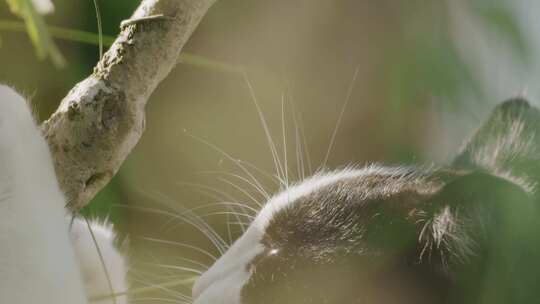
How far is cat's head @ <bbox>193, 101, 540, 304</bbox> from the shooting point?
774mm

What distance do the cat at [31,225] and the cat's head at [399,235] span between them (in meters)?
0.28

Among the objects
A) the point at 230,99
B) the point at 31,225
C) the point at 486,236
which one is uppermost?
the point at 230,99

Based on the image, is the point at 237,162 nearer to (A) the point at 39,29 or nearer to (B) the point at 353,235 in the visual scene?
(B) the point at 353,235

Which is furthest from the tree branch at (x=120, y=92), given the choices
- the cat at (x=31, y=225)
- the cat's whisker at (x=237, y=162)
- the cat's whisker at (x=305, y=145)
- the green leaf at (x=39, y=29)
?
the cat's whisker at (x=305, y=145)

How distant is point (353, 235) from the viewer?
96cm

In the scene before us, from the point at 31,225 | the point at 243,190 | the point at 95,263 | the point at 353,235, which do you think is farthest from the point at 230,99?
the point at 31,225

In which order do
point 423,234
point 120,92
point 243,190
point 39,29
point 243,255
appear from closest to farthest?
point 39,29 → point 120,92 → point 423,234 → point 243,255 → point 243,190

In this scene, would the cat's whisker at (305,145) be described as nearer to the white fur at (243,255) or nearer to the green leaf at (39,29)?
the white fur at (243,255)

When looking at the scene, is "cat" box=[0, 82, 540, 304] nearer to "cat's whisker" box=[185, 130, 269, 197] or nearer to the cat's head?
the cat's head

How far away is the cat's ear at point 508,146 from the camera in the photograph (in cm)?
93

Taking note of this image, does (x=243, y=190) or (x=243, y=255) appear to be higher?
(x=243, y=190)

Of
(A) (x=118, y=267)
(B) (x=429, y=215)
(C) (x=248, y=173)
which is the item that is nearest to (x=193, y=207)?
(C) (x=248, y=173)

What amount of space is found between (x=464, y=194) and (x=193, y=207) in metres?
0.85

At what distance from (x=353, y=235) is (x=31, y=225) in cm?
40
